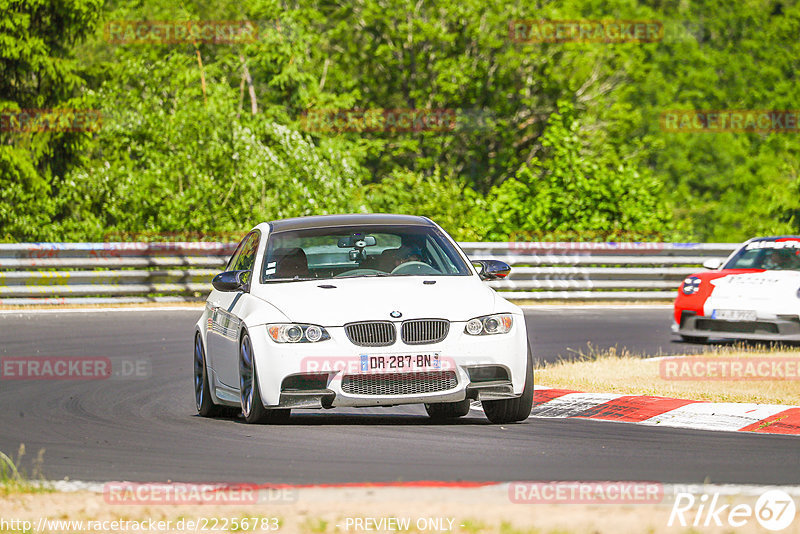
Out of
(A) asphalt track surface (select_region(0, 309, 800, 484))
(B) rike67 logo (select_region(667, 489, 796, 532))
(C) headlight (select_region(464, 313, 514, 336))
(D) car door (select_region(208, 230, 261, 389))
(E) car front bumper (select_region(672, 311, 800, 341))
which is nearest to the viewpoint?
(B) rike67 logo (select_region(667, 489, 796, 532))

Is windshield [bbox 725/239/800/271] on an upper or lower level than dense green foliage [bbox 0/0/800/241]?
upper

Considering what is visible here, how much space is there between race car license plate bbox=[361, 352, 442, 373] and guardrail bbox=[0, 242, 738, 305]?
13.5 metres

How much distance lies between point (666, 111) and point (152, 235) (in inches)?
1305

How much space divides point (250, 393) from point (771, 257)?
31.3 ft

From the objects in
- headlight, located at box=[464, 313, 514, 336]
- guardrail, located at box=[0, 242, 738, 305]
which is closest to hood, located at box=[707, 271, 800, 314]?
guardrail, located at box=[0, 242, 738, 305]

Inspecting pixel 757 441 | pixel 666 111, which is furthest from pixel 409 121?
pixel 757 441

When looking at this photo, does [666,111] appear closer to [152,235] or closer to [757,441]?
[152,235]

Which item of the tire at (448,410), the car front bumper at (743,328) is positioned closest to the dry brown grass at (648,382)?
the car front bumper at (743,328)

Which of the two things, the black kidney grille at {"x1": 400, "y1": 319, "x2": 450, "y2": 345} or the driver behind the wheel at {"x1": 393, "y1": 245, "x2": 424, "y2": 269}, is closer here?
the black kidney grille at {"x1": 400, "y1": 319, "x2": 450, "y2": 345}

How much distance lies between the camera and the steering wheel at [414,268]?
9750 millimetres

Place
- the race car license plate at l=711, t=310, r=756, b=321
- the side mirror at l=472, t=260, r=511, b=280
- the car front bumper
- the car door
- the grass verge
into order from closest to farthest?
the grass verge < the car door < the side mirror at l=472, t=260, r=511, b=280 < the car front bumper < the race car license plate at l=711, t=310, r=756, b=321

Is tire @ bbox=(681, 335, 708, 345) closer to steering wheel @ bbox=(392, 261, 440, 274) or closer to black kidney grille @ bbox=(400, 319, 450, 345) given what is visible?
steering wheel @ bbox=(392, 261, 440, 274)

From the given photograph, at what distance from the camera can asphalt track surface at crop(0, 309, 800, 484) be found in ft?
23.7

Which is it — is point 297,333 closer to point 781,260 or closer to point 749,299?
point 749,299
